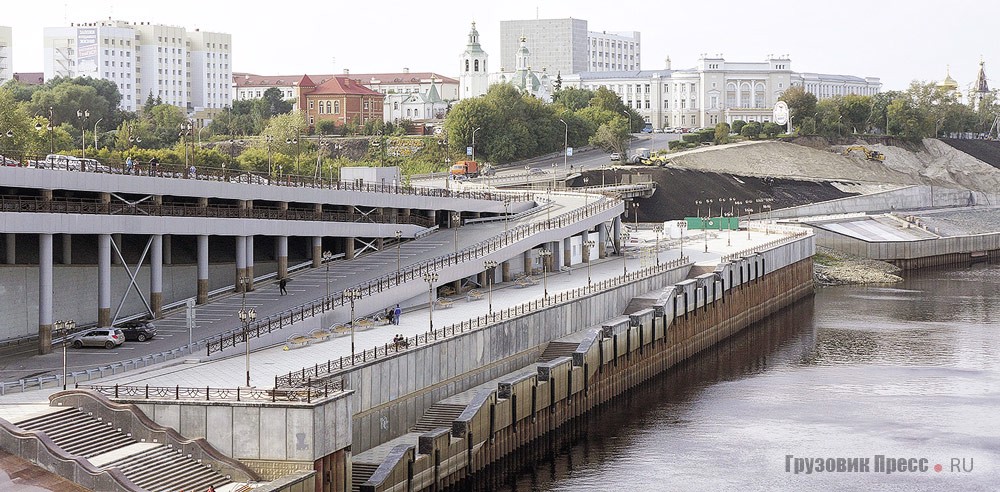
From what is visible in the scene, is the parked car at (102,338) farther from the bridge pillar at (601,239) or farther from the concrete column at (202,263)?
the bridge pillar at (601,239)

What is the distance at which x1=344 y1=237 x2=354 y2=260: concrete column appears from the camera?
7725cm

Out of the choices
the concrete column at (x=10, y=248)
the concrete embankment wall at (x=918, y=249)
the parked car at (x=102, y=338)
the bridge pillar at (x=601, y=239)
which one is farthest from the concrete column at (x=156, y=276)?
the concrete embankment wall at (x=918, y=249)

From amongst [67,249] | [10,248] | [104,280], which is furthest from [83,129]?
[104,280]

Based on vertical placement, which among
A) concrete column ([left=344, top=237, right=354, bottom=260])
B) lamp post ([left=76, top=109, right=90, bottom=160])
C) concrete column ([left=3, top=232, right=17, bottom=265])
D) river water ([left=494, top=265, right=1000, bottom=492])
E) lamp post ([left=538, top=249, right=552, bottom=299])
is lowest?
river water ([left=494, top=265, right=1000, bottom=492])

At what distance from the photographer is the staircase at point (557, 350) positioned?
210 ft

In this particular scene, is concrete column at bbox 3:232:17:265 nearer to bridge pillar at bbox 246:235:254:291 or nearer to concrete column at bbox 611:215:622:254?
bridge pillar at bbox 246:235:254:291

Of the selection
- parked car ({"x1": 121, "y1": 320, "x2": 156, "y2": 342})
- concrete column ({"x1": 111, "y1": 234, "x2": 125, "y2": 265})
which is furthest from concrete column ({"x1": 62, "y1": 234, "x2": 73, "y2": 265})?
parked car ({"x1": 121, "y1": 320, "x2": 156, "y2": 342})

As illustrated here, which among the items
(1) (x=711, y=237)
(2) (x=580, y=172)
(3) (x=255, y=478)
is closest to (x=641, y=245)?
(1) (x=711, y=237)

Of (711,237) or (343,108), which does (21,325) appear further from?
(343,108)

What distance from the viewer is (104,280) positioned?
5619cm

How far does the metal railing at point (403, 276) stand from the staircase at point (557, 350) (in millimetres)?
7942

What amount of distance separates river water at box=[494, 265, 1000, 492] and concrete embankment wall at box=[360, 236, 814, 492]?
3.37 ft

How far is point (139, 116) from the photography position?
18338cm

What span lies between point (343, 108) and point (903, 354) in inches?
5184
